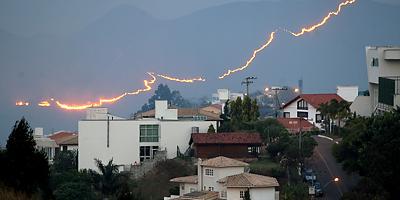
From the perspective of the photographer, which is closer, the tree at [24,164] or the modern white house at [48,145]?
the tree at [24,164]

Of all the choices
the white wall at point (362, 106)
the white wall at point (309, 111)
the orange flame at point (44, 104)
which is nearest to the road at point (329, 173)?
the white wall at point (362, 106)

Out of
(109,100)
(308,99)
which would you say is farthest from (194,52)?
(308,99)

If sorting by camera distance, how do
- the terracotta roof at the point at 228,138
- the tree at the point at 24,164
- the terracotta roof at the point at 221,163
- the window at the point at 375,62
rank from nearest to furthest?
the tree at the point at 24,164
the terracotta roof at the point at 221,163
the terracotta roof at the point at 228,138
the window at the point at 375,62

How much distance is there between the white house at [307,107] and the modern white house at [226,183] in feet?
86.1

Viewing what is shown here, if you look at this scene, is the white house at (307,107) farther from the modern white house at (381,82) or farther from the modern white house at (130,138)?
the modern white house at (130,138)

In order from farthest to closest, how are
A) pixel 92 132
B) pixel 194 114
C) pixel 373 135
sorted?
pixel 194 114 < pixel 92 132 < pixel 373 135

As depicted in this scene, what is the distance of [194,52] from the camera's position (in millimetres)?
192625

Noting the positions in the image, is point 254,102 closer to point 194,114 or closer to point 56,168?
point 194,114

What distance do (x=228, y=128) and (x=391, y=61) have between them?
941 cm

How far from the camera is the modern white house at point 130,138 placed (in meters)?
51.3

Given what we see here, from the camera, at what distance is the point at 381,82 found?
51219mm

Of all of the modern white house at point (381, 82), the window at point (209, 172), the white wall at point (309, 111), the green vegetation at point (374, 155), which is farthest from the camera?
the white wall at point (309, 111)

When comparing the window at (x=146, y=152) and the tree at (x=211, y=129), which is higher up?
the tree at (x=211, y=129)

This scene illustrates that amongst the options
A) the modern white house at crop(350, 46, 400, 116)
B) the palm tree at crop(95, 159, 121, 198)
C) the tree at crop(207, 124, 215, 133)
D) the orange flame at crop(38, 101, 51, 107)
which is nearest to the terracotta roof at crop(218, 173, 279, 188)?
the palm tree at crop(95, 159, 121, 198)
